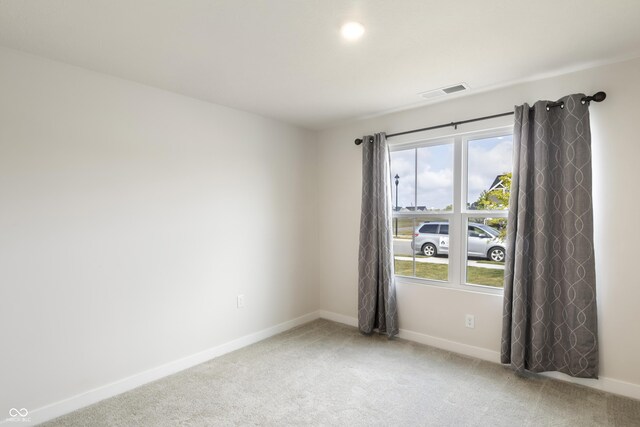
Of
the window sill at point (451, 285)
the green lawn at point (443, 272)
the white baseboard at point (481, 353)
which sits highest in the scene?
the green lawn at point (443, 272)

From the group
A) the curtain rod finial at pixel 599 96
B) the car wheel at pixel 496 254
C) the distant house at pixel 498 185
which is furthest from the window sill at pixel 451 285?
the curtain rod finial at pixel 599 96

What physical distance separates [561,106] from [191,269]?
322cm

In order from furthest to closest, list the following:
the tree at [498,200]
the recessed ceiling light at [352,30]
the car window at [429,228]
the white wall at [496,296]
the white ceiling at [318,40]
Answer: the car window at [429,228] < the tree at [498,200] < the white wall at [496,296] < the recessed ceiling light at [352,30] < the white ceiling at [318,40]

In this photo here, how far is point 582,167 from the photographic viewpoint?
7.86 ft

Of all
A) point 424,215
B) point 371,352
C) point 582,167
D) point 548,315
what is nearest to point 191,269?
point 371,352

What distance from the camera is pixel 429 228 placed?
133 inches

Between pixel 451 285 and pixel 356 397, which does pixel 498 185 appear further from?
pixel 356 397

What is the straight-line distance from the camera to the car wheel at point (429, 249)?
133 inches

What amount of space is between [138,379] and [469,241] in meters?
3.01

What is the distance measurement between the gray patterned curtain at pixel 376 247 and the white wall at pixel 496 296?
0.16m

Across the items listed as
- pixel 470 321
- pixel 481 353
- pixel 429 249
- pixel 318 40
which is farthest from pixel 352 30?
pixel 481 353

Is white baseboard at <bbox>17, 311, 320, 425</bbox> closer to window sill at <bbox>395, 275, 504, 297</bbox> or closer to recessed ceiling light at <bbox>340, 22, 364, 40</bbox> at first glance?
window sill at <bbox>395, 275, 504, 297</bbox>

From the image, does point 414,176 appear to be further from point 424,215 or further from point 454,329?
point 454,329

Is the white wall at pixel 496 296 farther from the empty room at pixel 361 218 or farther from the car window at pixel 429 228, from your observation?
the car window at pixel 429 228
